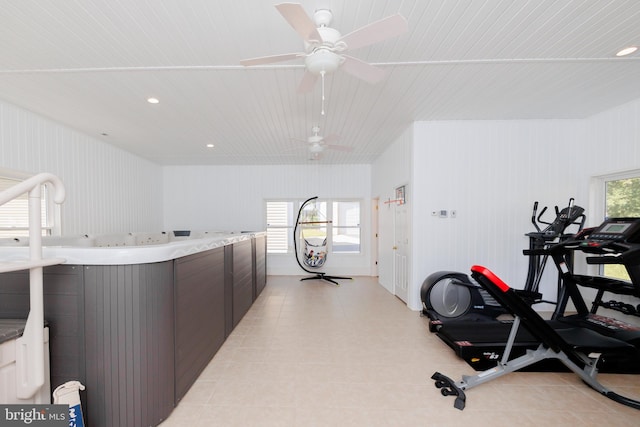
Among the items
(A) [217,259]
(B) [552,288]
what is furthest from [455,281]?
(A) [217,259]

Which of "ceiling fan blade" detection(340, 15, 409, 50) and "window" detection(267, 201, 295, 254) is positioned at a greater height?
"ceiling fan blade" detection(340, 15, 409, 50)

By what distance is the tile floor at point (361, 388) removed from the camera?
72.9 inches

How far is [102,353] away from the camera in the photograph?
1.59 m

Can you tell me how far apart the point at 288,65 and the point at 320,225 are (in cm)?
469

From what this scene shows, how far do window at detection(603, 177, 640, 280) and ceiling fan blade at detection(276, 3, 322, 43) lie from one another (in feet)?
15.3

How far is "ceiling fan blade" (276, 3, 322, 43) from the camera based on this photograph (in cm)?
135

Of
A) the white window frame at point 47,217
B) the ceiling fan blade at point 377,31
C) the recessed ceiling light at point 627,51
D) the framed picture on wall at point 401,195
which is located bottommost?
the white window frame at point 47,217

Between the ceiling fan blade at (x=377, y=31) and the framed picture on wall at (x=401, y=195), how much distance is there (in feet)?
10.0

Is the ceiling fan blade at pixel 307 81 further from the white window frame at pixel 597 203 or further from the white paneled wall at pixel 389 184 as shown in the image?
the white window frame at pixel 597 203

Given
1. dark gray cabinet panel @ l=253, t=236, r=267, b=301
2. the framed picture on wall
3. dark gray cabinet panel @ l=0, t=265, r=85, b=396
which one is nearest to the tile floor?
dark gray cabinet panel @ l=0, t=265, r=85, b=396

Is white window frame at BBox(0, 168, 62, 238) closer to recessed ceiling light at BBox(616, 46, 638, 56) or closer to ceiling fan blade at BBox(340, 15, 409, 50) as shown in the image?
ceiling fan blade at BBox(340, 15, 409, 50)

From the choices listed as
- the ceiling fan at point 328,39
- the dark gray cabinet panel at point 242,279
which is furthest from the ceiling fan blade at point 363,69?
the dark gray cabinet panel at point 242,279

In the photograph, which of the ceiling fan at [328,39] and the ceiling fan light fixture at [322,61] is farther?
the ceiling fan light fixture at [322,61]

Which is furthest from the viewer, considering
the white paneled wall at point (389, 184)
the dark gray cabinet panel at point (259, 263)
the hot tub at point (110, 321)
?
the dark gray cabinet panel at point (259, 263)
